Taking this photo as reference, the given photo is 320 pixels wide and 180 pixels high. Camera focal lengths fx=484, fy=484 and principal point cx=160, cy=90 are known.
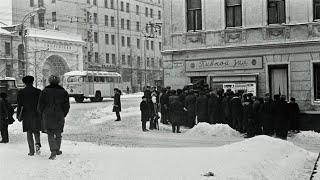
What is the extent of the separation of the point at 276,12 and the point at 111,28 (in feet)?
199

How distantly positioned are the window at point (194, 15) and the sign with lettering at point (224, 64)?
188cm

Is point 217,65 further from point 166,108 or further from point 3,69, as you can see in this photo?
point 3,69

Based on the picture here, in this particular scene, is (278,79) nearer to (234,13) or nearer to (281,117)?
(234,13)

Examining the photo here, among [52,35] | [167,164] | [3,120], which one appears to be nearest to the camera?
[167,164]

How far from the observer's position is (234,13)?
2441 cm

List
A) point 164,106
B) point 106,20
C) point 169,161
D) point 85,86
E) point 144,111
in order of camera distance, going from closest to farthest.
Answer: point 169,161, point 144,111, point 164,106, point 85,86, point 106,20

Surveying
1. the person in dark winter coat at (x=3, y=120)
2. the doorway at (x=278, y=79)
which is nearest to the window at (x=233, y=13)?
the doorway at (x=278, y=79)

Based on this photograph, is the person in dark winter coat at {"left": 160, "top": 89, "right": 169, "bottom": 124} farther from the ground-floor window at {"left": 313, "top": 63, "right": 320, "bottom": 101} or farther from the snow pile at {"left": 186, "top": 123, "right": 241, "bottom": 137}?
the ground-floor window at {"left": 313, "top": 63, "right": 320, "bottom": 101}

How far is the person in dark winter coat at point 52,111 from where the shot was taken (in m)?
10.9

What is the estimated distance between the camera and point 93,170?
929 cm

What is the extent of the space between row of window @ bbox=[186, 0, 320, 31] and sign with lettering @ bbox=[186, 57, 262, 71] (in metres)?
1.83

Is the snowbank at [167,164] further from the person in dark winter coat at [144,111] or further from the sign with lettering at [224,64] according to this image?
the sign with lettering at [224,64]

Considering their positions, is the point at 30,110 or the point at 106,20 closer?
the point at 30,110

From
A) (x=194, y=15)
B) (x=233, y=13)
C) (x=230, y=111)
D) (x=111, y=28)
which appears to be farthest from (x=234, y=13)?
(x=111, y=28)
